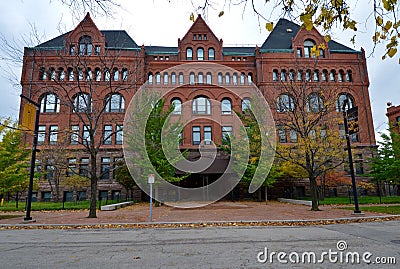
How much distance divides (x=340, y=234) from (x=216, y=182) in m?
22.6

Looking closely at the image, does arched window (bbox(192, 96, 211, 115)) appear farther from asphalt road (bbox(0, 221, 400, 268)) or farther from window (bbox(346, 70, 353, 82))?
asphalt road (bbox(0, 221, 400, 268))

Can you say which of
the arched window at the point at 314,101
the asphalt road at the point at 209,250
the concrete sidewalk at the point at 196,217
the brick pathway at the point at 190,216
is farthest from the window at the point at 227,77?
the asphalt road at the point at 209,250

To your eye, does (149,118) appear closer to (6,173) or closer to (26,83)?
(6,173)

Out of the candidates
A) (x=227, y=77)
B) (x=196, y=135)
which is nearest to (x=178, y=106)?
(x=196, y=135)

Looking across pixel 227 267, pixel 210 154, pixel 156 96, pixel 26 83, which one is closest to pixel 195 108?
pixel 210 154

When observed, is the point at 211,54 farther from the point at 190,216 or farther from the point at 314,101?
the point at 190,216

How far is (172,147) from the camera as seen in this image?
24984 mm

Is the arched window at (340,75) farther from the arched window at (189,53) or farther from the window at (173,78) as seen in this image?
the window at (173,78)

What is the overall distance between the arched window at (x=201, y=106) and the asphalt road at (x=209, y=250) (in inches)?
983

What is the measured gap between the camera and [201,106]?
33.8 metres

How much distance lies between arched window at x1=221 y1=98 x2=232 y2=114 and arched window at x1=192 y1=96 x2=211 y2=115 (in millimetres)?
1801

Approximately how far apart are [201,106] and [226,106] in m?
3.31

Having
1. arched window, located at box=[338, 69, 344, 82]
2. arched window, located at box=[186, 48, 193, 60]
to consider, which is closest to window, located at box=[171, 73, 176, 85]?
arched window, located at box=[186, 48, 193, 60]

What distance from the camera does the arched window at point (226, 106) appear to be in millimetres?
34156
